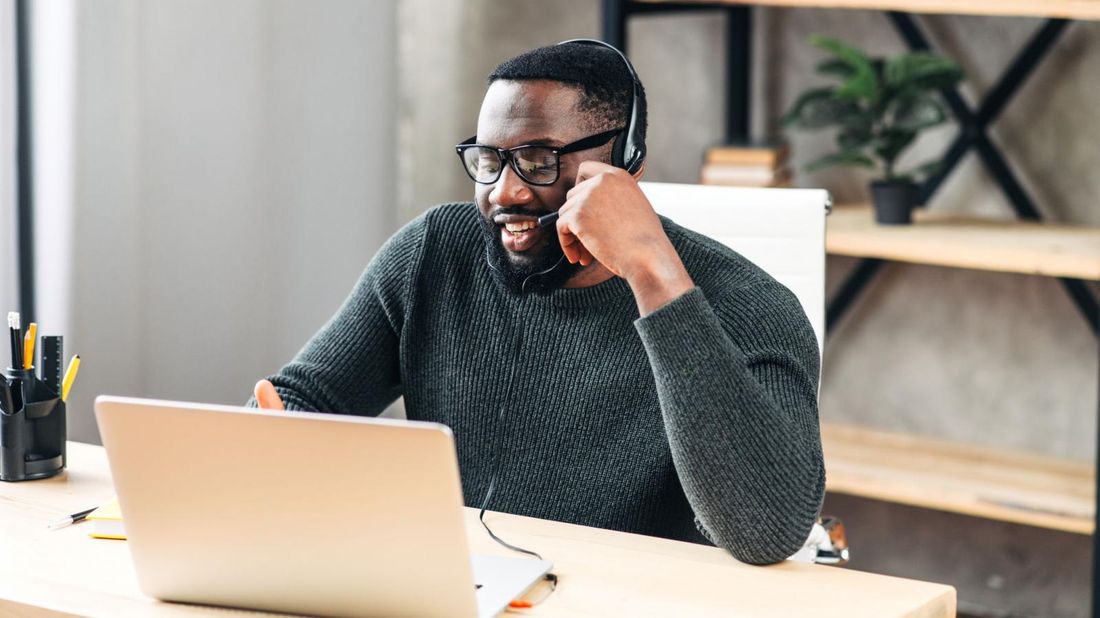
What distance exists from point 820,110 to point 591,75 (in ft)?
3.17

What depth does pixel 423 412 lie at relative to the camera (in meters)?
1.49

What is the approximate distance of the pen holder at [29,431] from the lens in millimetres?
1329

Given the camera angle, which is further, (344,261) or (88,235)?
(344,261)

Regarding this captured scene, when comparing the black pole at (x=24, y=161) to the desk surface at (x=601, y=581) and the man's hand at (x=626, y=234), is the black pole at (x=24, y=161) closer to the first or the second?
the desk surface at (x=601, y=581)

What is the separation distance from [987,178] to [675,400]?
1.40 meters

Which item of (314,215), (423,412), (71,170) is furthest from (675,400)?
(314,215)

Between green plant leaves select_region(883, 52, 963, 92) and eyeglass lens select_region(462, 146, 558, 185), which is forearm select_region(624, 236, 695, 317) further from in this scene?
green plant leaves select_region(883, 52, 963, 92)

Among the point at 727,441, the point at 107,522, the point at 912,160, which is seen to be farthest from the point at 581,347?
the point at 912,160

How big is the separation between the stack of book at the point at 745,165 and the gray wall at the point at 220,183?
2.10 feet

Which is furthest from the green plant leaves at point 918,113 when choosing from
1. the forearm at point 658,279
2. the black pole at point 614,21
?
the forearm at point 658,279

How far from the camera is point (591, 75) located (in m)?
1.37

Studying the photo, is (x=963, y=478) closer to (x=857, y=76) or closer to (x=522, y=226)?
(x=857, y=76)

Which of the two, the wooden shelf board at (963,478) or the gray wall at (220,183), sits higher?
the gray wall at (220,183)

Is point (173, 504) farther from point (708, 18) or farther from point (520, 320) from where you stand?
point (708, 18)
